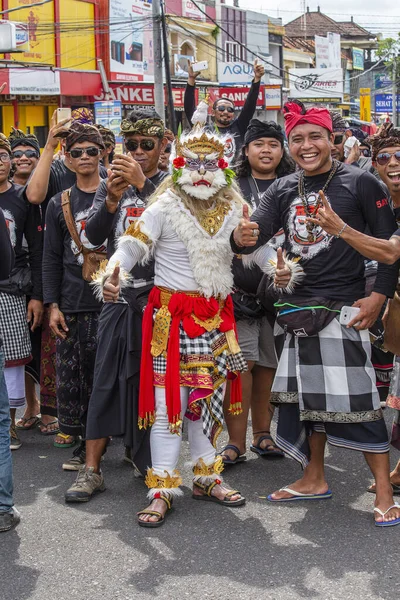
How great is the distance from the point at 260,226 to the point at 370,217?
2.06 feet

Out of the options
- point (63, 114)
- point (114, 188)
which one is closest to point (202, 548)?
point (114, 188)

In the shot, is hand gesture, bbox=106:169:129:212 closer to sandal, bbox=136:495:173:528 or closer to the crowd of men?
the crowd of men

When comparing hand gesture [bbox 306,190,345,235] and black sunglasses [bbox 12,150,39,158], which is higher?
black sunglasses [bbox 12,150,39,158]

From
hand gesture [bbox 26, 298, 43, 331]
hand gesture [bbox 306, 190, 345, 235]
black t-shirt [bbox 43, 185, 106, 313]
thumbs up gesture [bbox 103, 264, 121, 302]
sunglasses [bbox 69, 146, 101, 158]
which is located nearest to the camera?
hand gesture [bbox 306, 190, 345, 235]

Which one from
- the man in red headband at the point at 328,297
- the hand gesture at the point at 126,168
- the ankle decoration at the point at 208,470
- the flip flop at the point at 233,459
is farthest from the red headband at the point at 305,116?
the flip flop at the point at 233,459

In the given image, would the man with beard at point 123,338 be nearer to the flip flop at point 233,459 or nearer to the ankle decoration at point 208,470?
the ankle decoration at point 208,470

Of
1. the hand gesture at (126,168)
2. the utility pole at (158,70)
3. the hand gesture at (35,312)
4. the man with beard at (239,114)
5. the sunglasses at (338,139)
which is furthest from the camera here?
the utility pole at (158,70)

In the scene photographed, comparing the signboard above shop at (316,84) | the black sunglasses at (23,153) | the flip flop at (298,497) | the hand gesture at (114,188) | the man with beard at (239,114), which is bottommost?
the flip flop at (298,497)

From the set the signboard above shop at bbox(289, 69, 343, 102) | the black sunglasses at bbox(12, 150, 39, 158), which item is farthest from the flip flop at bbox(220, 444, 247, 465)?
the signboard above shop at bbox(289, 69, 343, 102)

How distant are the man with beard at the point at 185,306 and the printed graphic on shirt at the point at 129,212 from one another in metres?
0.33

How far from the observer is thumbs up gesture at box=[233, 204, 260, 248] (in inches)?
177

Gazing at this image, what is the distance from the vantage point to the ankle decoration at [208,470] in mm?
4906

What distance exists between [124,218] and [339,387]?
158 centimetres

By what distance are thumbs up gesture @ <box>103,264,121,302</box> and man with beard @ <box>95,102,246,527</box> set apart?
0.17 metres
